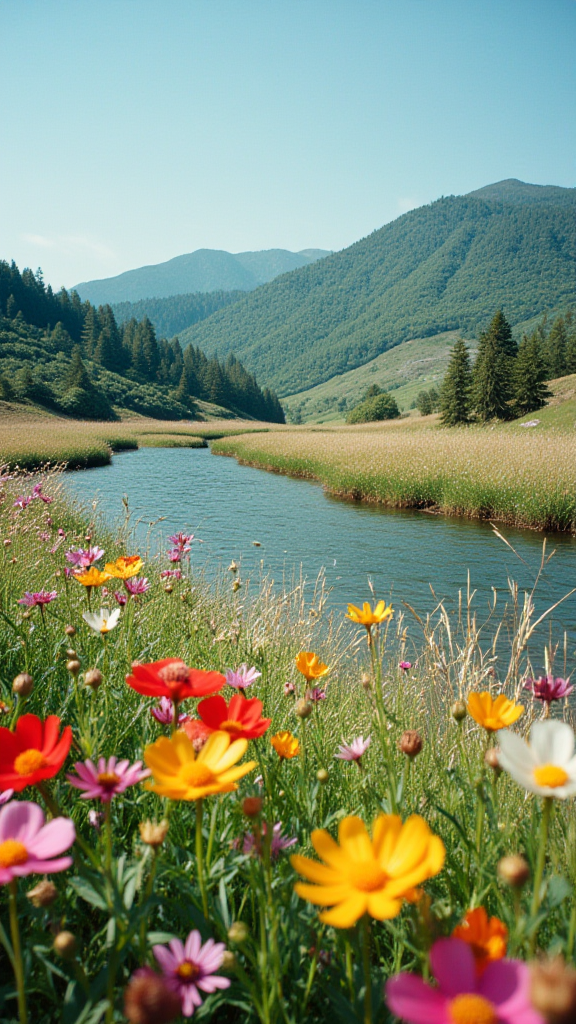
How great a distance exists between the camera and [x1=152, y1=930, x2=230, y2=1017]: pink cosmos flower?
688mm

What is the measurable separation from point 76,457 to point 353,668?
18.2 meters

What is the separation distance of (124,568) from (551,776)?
1.42 metres

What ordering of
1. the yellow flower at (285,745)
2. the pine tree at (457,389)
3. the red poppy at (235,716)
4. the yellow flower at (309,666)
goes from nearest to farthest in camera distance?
1. the red poppy at (235,716)
2. the yellow flower at (285,745)
3. the yellow flower at (309,666)
4. the pine tree at (457,389)

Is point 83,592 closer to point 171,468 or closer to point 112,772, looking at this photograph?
point 112,772

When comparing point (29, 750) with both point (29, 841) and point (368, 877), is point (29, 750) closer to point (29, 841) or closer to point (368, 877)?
point (29, 841)

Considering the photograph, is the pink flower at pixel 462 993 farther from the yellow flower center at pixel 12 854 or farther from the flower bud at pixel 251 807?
the yellow flower center at pixel 12 854

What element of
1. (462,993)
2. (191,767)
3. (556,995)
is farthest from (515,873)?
(191,767)

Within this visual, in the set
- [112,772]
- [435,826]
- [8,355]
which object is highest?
[8,355]

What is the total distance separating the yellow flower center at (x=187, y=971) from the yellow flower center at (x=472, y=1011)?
42cm

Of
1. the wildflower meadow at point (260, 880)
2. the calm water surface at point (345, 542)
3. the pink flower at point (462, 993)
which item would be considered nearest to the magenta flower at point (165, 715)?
the wildflower meadow at point (260, 880)

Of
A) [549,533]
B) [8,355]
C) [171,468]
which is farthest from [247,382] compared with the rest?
[549,533]

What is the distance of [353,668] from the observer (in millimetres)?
4457

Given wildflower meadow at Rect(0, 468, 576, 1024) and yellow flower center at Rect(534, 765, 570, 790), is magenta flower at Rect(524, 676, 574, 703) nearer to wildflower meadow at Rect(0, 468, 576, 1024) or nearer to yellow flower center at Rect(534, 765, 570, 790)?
wildflower meadow at Rect(0, 468, 576, 1024)

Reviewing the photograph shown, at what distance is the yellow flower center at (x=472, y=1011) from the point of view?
0.40 m
